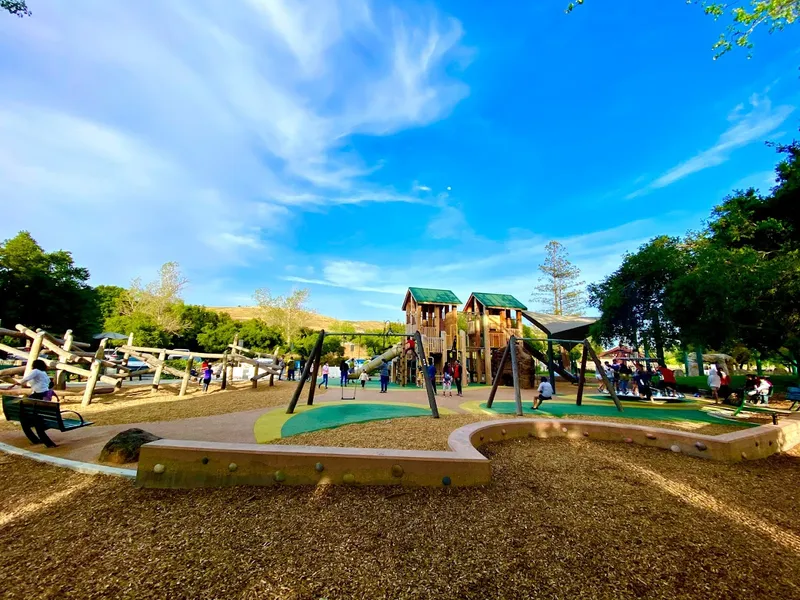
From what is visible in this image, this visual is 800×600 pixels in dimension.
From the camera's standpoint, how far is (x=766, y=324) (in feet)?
51.1

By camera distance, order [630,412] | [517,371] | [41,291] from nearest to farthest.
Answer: [517,371], [630,412], [41,291]

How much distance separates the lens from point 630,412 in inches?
443

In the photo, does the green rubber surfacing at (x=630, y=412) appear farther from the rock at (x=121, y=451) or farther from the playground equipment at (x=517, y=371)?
the rock at (x=121, y=451)

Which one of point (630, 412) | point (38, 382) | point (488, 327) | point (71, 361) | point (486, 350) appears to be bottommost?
point (630, 412)

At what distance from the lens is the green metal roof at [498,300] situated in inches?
979

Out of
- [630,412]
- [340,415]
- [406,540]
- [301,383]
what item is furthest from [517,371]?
[406,540]

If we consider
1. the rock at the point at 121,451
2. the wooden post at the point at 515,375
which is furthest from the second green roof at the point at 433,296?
the rock at the point at 121,451

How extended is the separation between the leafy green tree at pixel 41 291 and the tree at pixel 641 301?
121ft

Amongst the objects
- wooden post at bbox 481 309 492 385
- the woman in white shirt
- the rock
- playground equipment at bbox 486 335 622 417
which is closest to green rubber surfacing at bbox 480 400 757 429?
playground equipment at bbox 486 335 622 417

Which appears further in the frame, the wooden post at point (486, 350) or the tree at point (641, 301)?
the wooden post at point (486, 350)

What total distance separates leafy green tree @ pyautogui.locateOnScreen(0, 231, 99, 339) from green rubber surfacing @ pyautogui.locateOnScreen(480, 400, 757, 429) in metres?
30.8

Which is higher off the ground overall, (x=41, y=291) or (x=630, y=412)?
(x=41, y=291)

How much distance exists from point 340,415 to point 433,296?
17.3 metres

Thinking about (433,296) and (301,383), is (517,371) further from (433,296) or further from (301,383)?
(433,296)
